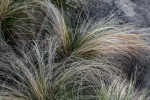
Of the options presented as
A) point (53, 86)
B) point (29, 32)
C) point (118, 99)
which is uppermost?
point (29, 32)

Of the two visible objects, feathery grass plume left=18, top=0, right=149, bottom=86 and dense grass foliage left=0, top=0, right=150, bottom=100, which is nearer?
dense grass foliage left=0, top=0, right=150, bottom=100

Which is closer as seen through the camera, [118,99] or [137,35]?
[118,99]

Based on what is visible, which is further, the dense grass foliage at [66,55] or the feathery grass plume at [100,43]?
the feathery grass plume at [100,43]

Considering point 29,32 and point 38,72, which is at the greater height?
point 29,32

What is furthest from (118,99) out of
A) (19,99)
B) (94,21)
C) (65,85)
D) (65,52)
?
(94,21)

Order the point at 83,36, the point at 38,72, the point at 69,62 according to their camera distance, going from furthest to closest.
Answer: the point at 83,36 < the point at 69,62 < the point at 38,72

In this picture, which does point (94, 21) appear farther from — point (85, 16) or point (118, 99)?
point (118, 99)

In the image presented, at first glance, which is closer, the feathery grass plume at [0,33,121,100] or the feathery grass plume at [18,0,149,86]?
the feathery grass plume at [0,33,121,100]

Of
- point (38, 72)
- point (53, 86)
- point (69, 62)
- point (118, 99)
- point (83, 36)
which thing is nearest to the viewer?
point (118, 99)
